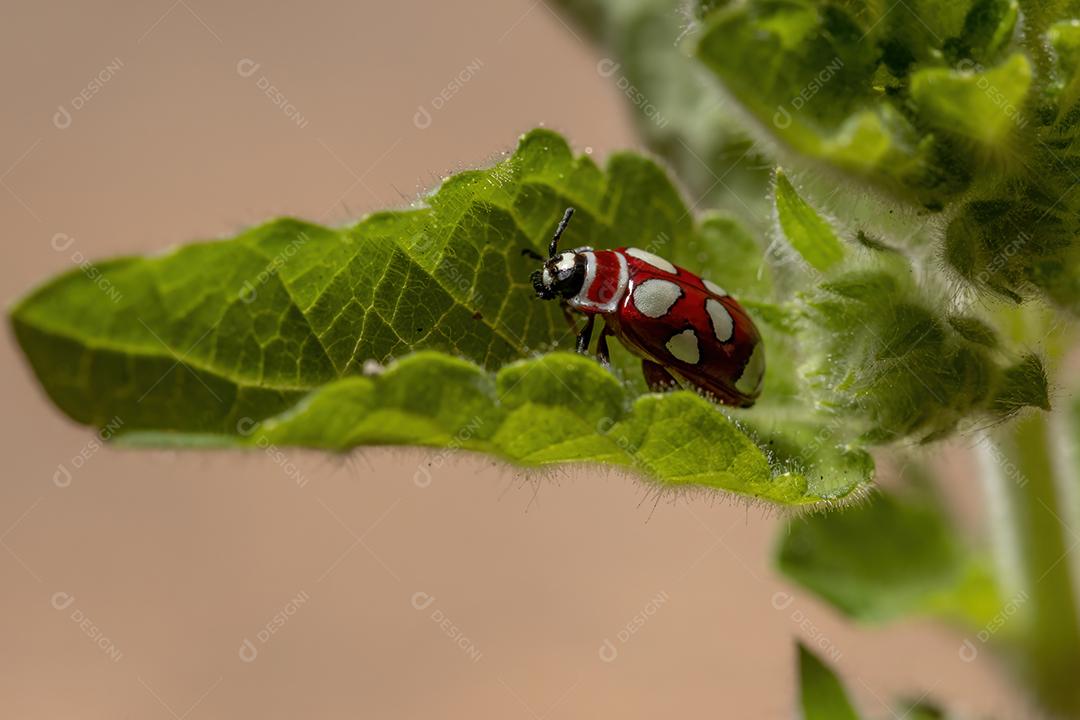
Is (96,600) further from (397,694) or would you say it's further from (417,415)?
(417,415)

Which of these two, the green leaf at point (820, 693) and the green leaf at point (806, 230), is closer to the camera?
the green leaf at point (806, 230)

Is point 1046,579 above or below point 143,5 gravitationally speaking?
below

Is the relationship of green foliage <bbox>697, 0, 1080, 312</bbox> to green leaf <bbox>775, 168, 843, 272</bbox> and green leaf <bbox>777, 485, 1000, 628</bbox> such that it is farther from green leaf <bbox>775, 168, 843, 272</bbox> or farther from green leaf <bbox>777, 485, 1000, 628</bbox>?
green leaf <bbox>777, 485, 1000, 628</bbox>

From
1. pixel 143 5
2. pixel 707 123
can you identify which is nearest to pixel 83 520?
pixel 143 5

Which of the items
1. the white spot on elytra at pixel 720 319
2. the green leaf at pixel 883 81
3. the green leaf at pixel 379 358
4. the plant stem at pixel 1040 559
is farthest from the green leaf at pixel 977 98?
the plant stem at pixel 1040 559

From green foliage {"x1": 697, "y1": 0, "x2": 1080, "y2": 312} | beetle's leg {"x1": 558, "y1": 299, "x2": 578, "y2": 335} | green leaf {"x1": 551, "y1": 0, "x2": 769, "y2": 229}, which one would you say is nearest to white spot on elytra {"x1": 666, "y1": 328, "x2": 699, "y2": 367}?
beetle's leg {"x1": 558, "y1": 299, "x2": 578, "y2": 335}

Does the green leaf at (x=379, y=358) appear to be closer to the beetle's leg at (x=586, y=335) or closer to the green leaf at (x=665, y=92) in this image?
the beetle's leg at (x=586, y=335)
